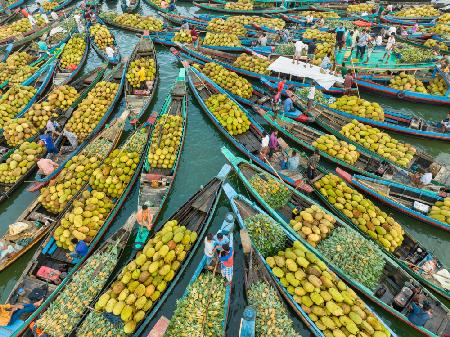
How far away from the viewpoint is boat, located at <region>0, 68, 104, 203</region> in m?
14.7

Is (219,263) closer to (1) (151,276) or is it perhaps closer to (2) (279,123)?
(1) (151,276)

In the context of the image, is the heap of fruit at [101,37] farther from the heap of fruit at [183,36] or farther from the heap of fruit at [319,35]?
the heap of fruit at [319,35]

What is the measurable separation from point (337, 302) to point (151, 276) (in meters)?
6.13

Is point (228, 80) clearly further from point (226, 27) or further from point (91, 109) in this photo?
point (226, 27)

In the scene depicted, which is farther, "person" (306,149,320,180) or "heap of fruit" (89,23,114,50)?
"heap of fruit" (89,23,114,50)

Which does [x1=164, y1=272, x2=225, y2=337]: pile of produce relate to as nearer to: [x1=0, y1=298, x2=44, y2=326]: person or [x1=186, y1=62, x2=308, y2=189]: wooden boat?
[x1=0, y1=298, x2=44, y2=326]: person

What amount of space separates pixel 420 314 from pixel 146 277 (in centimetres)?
874

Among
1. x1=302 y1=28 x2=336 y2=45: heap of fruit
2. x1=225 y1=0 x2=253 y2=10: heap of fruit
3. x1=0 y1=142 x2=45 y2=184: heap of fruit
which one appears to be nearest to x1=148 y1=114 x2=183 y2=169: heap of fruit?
x1=0 y1=142 x2=45 y2=184: heap of fruit

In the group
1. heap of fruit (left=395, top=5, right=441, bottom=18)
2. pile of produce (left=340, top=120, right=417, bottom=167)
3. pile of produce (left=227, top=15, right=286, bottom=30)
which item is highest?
heap of fruit (left=395, top=5, right=441, bottom=18)

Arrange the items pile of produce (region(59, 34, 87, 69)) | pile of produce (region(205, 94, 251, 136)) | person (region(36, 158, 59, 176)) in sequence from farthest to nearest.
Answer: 1. pile of produce (region(59, 34, 87, 69))
2. pile of produce (region(205, 94, 251, 136))
3. person (region(36, 158, 59, 176))

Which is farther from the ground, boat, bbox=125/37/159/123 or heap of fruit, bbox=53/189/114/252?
boat, bbox=125/37/159/123

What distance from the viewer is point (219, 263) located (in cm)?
1079

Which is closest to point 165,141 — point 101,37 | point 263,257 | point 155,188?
point 155,188

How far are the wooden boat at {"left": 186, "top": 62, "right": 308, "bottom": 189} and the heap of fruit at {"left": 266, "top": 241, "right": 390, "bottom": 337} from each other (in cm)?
420
